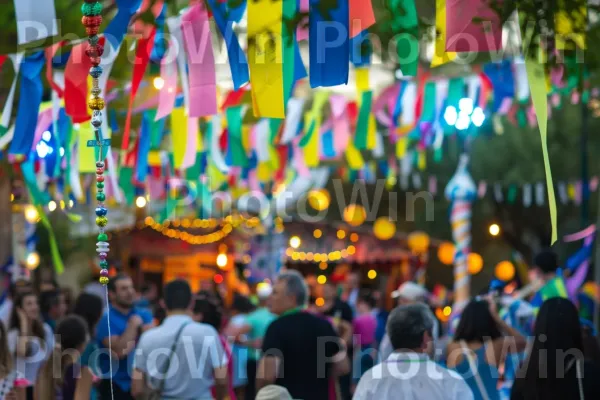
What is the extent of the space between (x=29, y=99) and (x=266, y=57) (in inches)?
91.6

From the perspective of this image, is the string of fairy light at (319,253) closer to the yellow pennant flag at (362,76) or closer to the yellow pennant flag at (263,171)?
the yellow pennant flag at (263,171)

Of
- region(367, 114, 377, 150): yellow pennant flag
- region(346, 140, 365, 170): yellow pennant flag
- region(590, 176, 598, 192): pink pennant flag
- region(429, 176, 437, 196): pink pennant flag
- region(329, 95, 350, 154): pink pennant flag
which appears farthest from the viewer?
region(429, 176, 437, 196): pink pennant flag

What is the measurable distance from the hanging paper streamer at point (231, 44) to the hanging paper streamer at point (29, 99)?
74.4 inches

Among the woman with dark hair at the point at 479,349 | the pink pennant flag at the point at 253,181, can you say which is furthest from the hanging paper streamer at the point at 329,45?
the pink pennant flag at the point at 253,181

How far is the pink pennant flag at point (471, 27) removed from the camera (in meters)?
6.24

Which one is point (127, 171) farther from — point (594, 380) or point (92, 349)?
point (594, 380)

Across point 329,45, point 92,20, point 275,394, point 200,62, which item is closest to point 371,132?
point 200,62

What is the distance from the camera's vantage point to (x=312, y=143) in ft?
48.0

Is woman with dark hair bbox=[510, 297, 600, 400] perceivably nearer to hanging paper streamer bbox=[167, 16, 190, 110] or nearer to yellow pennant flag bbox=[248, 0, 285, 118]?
yellow pennant flag bbox=[248, 0, 285, 118]

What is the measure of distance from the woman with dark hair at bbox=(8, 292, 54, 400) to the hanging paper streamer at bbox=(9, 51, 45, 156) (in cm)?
146

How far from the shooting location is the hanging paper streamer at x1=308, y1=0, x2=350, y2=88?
609 cm

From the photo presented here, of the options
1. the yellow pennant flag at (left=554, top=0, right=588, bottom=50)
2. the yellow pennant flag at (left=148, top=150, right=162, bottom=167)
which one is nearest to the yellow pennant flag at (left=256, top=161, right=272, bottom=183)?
the yellow pennant flag at (left=148, top=150, right=162, bottom=167)

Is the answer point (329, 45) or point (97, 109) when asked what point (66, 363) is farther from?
point (329, 45)

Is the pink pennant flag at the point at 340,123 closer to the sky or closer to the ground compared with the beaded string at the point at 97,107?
closer to the sky
